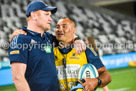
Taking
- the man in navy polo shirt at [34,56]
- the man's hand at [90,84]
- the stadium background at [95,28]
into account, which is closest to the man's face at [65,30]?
the man in navy polo shirt at [34,56]

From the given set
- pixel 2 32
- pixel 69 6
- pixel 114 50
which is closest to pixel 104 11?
pixel 69 6

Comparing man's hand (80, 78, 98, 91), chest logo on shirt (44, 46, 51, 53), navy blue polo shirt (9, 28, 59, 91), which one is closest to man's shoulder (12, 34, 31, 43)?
navy blue polo shirt (9, 28, 59, 91)

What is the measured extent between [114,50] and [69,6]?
6940 millimetres

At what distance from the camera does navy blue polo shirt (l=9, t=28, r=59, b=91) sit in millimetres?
2852

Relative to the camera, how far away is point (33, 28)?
3.13 m

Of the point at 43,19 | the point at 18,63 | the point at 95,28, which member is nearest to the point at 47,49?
the point at 43,19

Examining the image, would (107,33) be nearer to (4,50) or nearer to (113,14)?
(113,14)

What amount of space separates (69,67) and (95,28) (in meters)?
19.6

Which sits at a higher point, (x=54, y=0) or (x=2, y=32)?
(x=54, y=0)

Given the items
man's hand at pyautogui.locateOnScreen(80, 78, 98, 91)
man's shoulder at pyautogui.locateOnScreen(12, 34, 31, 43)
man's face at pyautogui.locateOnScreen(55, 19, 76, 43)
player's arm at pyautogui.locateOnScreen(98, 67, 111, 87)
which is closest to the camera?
man's shoulder at pyautogui.locateOnScreen(12, 34, 31, 43)

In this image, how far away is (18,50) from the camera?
2.82 m

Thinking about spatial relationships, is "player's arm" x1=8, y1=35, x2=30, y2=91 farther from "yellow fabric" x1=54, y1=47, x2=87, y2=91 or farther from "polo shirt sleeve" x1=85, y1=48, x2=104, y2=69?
"polo shirt sleeve" x1=85, y1=48, x2=104, y2=69

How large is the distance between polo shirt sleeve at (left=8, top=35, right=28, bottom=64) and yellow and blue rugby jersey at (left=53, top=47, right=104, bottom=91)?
65 cm

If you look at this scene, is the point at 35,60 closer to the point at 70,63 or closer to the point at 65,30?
the point at 70,63
